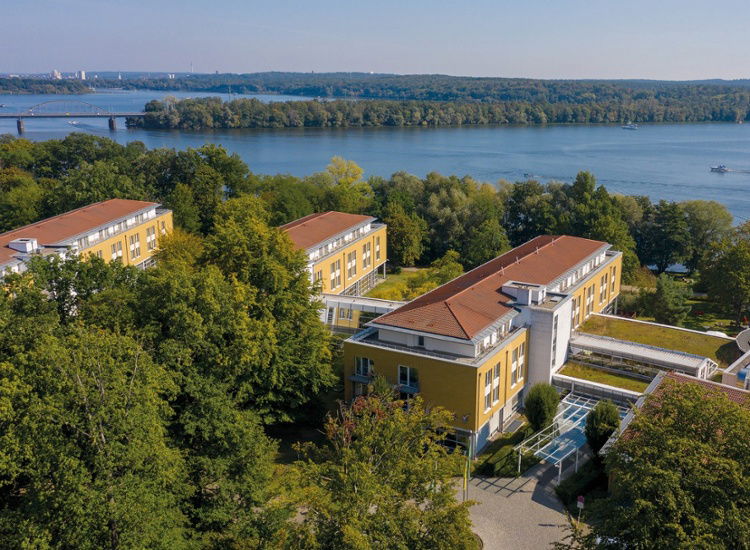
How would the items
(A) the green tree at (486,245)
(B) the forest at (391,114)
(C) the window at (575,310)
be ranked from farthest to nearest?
1. (B) the forest at (391,114)
2. (A) the green tree at (486,245)
3. (C) the window at (575,310)

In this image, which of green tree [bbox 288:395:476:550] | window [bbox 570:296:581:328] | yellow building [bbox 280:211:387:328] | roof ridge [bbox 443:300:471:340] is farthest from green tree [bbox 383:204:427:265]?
green tree [bbox 288:395:476:550]

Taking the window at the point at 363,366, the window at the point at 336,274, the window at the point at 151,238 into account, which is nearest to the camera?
the window at the point at 363,366

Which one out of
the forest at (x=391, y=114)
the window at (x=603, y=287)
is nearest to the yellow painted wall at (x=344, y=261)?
the window at (x=603, y=287)

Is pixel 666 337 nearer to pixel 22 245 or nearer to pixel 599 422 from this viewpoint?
pixel 599 422

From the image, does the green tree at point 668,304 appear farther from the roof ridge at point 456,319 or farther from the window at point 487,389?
the window at point 487,389

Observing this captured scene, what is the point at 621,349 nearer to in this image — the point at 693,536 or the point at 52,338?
the point at 693,536

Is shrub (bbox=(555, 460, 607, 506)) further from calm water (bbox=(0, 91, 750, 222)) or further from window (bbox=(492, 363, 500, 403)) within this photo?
calm water (bbox=(0, 91, 750, 222))
